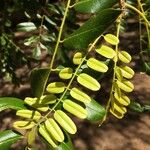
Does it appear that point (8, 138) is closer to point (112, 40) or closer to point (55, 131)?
point (55, 131)

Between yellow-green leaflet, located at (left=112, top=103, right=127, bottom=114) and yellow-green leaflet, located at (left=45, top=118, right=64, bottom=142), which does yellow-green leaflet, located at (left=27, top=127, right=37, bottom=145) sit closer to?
yellow-green leaflet, located at (left=45, top=118, right=64, bottom=142)

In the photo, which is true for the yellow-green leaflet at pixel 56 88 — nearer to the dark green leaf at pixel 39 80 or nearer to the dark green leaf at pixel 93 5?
the dark green leaf at pixel 39 80

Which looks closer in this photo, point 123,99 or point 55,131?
point 55,131

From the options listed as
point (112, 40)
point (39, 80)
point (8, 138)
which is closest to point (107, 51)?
point (112, 40)

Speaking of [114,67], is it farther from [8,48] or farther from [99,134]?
[99,134]

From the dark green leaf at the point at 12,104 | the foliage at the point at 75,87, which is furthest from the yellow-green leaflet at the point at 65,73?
the dark green leaf at the point at 12,104
